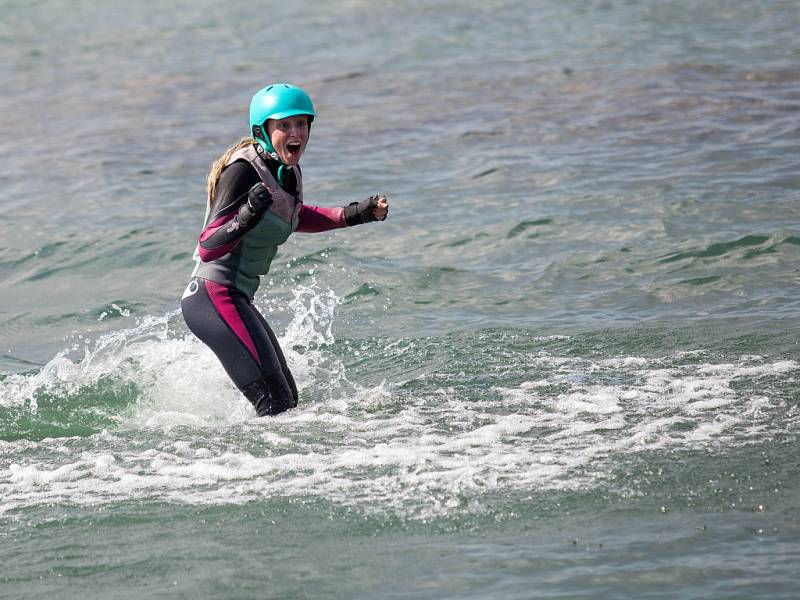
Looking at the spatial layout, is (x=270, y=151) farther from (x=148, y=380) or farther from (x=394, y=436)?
(x=148, y=380)

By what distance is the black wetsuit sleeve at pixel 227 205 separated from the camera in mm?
6445

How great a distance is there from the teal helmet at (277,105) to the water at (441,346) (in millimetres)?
1692

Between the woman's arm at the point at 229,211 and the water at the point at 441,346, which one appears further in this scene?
the woman's arm at the point at 229,211

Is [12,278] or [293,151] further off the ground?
[293,151]

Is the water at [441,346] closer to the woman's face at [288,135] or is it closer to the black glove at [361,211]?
the black glove at [361,211]

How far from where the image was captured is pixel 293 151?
21.7 feet

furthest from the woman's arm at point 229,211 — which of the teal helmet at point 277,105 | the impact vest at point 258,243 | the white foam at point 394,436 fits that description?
the white foam at point 394,436

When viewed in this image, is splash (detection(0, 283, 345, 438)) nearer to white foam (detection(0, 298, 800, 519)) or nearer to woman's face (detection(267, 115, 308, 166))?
white foam (detection(0, 298, 800, 519))

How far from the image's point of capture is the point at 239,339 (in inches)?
266

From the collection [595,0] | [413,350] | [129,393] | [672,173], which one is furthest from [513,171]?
[595,0]

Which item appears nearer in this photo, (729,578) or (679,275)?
(729,578)

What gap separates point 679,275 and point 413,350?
2.57 metres

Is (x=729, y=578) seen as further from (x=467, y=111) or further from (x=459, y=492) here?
(x=467, y=111)

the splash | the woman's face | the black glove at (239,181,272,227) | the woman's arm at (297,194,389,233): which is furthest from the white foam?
the woman's face
